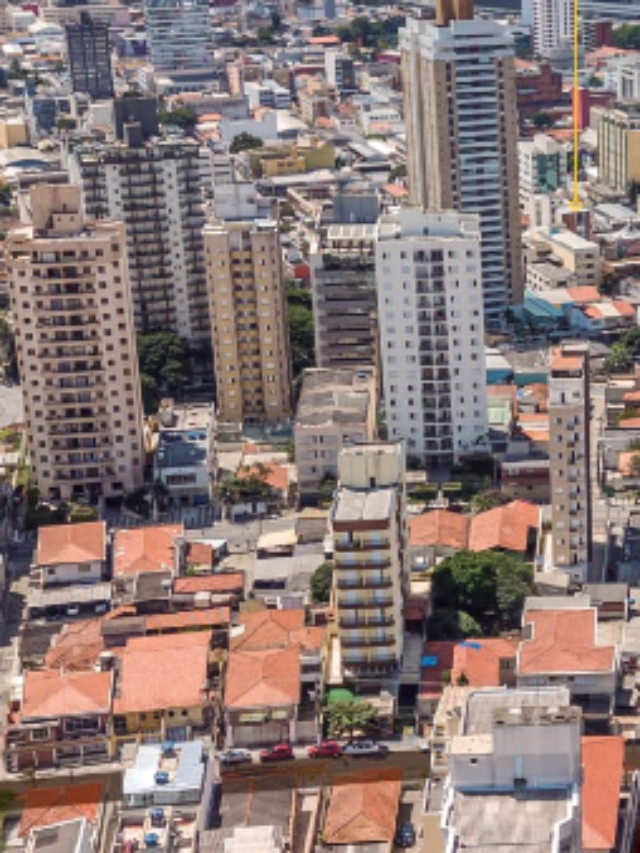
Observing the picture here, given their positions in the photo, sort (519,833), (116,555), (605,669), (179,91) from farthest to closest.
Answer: (179,91) < (116,555) < (605,669) < (519,833)

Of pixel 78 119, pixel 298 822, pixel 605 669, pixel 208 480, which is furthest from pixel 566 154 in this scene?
pixel 298 822

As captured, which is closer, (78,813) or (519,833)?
(519,833)

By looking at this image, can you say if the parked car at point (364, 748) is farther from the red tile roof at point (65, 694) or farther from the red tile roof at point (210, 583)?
the red tile roof at point (210, 583)

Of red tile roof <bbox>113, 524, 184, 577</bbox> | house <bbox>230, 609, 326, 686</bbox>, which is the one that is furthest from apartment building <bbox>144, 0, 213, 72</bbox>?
house <bbox>230, 609, 326, 686</bbox>

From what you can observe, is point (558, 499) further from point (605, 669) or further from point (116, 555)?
point (116, 555)

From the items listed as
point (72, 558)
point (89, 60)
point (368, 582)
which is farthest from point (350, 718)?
point (89, 60)

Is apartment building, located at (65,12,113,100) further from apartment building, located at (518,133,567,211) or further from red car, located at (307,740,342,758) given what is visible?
red car, located at (307,740,342,758)

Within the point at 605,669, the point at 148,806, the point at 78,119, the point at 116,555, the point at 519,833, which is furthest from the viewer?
the point at 78,119
